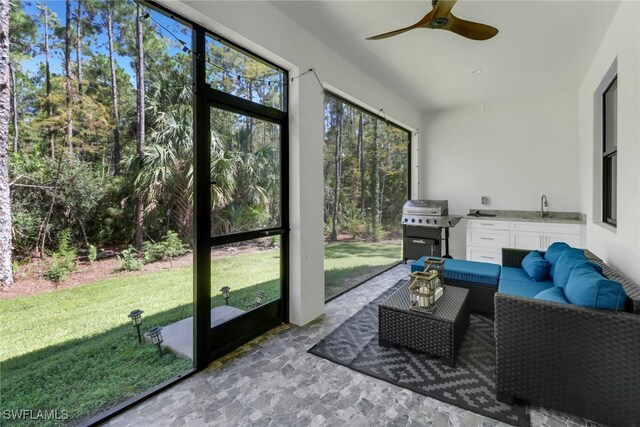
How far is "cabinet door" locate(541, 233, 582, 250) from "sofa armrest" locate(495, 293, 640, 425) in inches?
123

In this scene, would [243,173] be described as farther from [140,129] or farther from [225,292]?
[225,292]

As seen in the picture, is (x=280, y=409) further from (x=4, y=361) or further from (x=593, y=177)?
(x=593, y=177)

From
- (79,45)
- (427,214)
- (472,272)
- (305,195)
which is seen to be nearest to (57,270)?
(79,45)

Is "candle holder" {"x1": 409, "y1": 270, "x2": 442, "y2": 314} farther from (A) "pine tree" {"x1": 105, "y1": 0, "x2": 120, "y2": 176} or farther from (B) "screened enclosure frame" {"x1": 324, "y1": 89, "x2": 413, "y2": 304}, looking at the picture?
(A) "pine tree" {"x1": 105, "y1": 0, "x2": 120, "y2": 176}

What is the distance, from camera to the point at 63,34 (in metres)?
1.70

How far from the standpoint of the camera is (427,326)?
2.15 metres

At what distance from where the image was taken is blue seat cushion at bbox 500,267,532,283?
2.72 metres

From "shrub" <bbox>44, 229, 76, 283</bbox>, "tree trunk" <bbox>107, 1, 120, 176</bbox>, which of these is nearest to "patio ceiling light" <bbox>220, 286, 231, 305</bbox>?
"shrub" <bbox>44, 229, 76, 283</bbox>

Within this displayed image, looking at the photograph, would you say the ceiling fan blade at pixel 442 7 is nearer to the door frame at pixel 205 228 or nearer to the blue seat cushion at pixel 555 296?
the door frame at pixel 205 228

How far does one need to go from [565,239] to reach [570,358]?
321 centimetres

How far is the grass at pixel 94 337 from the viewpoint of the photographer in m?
1.65

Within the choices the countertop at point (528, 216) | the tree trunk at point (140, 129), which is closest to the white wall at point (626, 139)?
the countertop at point (528, 216)

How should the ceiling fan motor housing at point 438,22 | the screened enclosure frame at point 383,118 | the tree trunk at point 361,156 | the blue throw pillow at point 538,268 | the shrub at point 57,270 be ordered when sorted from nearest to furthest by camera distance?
the shrub at point 57,270 → the ceiling fan motor housing at point 438,22 → the blue throw pillow at point 538,268 → the screened enclosure frame at point 383,118 → the tree trunk at point 361,156

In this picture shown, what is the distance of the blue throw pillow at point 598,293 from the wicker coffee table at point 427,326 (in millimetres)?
722
